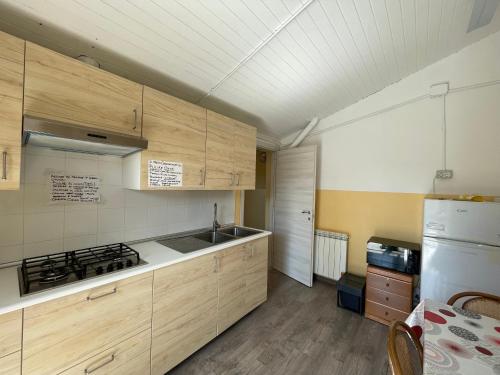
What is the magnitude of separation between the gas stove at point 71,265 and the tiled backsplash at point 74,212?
0.10 meters

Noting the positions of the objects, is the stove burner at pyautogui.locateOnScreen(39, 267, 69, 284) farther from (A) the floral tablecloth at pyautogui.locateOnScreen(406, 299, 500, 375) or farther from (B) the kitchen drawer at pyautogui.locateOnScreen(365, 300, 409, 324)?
(B) the kitchen drawer at pyautogui.locateOnScreen(365, 300, 409, 324)

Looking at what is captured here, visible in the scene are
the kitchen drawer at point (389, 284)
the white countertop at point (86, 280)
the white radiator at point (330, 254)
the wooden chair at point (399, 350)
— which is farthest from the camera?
the white radiator at point (330, 254)

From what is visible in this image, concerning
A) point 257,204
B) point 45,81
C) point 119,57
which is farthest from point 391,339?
point 257,204

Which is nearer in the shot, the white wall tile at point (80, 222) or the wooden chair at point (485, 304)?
the wooden chair at point (485, 304)

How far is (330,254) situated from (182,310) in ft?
7.11

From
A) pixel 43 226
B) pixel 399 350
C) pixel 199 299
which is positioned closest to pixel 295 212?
pixel 199 299

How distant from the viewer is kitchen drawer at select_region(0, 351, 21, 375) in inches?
34.8

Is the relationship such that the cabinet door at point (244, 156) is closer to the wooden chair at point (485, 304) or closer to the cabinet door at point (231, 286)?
the cabinet door at point (231, 286)

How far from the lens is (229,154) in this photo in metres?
2.07

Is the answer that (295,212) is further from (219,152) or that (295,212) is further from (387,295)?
(219,152)

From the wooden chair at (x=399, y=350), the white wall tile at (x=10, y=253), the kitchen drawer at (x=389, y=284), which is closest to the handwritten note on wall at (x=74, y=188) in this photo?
the white wall tile at (x=10, y=253)

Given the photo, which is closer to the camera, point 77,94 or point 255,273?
point 77,94

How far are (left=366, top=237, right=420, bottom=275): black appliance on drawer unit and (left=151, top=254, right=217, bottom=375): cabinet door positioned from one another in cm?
Answer: 170

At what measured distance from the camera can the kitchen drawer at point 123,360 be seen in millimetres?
1117
